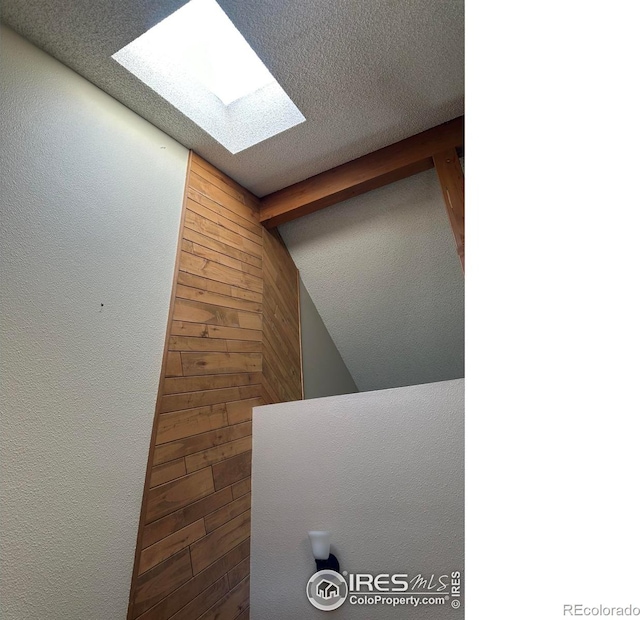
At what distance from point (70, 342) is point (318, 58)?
1.81 meters

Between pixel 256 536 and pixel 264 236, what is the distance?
7.01 ft

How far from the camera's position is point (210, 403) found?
88.3 inches

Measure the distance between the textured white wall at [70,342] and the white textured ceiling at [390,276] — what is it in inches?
64.5

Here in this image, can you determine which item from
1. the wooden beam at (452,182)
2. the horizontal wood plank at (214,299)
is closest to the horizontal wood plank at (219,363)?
the horizontal wood plank at (214,299)

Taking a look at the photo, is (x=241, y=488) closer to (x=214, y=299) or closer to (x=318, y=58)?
(x=214, y=299)

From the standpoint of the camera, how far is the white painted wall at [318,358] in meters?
3.37

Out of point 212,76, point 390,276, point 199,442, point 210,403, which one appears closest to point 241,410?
A: point 210,403

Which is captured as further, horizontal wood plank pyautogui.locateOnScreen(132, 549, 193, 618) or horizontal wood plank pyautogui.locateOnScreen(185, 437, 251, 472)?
horizontal wood plank pyautogui.locateOnScreen(185, 437, 251, 472)

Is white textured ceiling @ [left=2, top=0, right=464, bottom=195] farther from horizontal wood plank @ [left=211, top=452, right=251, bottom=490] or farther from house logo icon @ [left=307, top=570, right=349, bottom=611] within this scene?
house logo icon @ [left=307, top=570, right=349, bottom=611]

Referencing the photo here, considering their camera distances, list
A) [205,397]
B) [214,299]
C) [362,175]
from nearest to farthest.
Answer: [205,397] < [214,299] < [362,175]

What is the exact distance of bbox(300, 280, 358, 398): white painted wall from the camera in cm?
337

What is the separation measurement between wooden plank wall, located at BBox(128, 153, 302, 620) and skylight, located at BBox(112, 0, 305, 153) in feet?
1.16

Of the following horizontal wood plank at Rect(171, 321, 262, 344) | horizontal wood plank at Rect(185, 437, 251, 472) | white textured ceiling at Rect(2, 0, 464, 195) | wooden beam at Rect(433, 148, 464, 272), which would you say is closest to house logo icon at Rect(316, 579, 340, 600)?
horizontal wood plank at Rect(185, 437, 251, 472)
